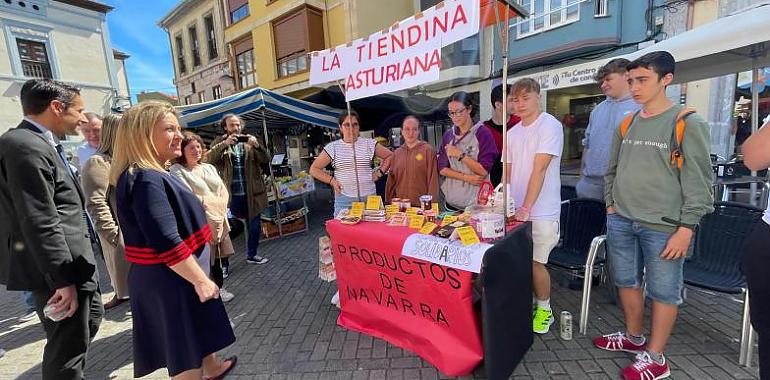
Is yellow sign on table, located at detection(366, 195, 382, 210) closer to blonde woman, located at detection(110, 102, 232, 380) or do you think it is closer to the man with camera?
blonde woman, located at detection(110, 102, 232, 380)

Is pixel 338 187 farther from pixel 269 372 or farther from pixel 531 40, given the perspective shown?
pixel 531 40

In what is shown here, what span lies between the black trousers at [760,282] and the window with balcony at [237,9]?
710 inches

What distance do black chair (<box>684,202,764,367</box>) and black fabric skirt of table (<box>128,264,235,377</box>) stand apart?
3099 mm

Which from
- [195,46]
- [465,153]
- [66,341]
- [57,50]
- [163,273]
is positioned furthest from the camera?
[195,46]

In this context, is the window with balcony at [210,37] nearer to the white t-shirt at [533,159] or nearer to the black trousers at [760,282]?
the white t-shirt at [533,159]

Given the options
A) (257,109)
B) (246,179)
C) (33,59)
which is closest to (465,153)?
(246,179)

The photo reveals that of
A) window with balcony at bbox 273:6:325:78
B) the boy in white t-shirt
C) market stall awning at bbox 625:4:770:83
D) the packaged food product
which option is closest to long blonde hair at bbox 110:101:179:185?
the packaged food product

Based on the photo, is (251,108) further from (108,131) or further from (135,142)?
(135,142)

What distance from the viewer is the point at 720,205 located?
2438mm

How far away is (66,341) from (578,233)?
3.76 metres

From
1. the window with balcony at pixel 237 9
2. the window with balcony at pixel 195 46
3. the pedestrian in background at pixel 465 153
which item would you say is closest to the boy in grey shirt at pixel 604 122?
the pedestrian in background at pixel 465 153

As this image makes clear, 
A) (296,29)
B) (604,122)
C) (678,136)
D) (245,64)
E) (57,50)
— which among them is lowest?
(678,136)

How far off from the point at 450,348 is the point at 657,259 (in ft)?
4.37

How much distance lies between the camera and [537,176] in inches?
90.4
